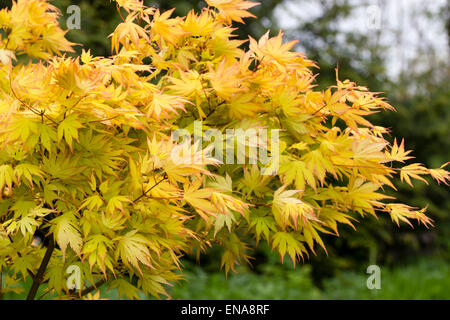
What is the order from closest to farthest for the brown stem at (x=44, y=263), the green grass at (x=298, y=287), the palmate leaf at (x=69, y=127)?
the palmate leaf at (x=69, y=127) < the brown stem at (x=44, y=263) < the green grass at (x=298, y=287)

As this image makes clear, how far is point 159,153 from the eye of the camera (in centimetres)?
171

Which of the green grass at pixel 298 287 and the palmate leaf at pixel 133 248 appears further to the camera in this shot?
the green grass at pixel 298 287

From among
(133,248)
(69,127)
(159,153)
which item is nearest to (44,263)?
(133,248)

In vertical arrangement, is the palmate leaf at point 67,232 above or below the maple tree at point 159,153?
below

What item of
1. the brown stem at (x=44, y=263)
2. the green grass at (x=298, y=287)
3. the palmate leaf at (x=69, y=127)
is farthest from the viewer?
the green grass at (x=298, y=287)

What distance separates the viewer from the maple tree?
176 cm

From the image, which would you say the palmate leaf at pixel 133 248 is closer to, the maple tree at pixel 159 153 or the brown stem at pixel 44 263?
the maple tree at pixel 159 153

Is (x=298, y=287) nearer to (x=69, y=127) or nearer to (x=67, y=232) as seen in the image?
(x=67, y=232)

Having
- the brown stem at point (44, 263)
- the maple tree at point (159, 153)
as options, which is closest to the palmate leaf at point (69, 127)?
the maple tree at point (159, 153)

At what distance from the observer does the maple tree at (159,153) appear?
1.76 meters

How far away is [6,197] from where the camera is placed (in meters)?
2.01

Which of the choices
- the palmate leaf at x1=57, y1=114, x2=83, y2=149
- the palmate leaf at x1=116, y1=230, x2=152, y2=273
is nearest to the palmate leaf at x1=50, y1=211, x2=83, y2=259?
the palmate leaf at x1=116, y1=230, x2=152, y2=273
